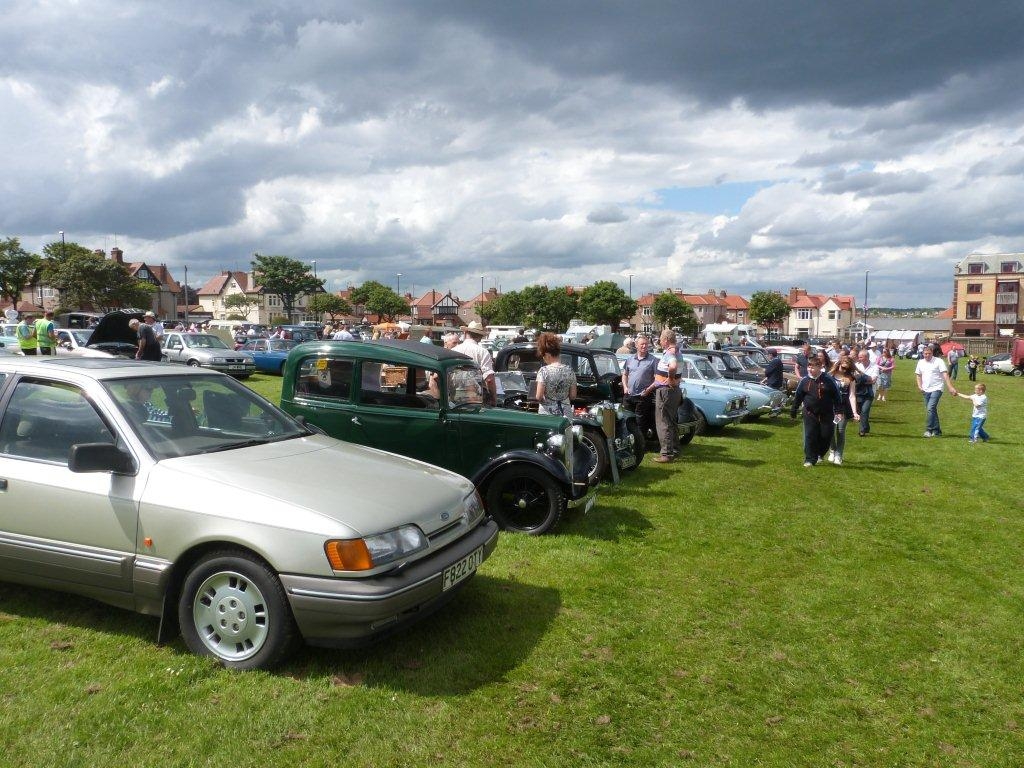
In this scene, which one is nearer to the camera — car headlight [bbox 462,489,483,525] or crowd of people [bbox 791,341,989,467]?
car headlight [bbox 462,489,483,525]

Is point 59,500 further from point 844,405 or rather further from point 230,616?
point 844,405

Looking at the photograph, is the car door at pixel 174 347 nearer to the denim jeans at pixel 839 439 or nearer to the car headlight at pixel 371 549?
the denim jeans at pixel 839 439

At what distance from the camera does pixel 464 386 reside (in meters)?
7.19

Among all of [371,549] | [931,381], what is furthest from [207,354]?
[371,549]

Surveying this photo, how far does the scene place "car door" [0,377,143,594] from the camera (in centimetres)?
396

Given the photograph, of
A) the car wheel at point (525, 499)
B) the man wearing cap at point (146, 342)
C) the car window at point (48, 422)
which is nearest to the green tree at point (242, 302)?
the man wearing cap at point (146, 342)

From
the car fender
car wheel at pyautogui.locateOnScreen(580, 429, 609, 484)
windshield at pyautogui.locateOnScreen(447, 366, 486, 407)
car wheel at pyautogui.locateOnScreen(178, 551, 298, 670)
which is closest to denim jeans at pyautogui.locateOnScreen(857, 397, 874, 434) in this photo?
car wheel at pyautogui.locateOnScreen(580, 429, 609, 484)

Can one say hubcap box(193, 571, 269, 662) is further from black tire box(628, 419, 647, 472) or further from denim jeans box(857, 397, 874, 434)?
denim jeans box(857, 397, 874, 434)

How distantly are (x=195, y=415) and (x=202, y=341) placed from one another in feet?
76.3

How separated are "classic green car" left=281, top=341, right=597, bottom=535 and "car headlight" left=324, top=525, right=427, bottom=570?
276 centimetres

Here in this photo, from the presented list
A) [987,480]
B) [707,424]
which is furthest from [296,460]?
[707,424]

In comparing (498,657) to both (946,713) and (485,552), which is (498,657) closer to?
(485,552)

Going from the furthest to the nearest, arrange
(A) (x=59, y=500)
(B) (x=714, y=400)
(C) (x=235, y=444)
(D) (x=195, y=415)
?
1. (B) (x=714, y=400)
2. (D) (x=195, y=415)
3. (C) (x=235, y=444)
4. (A) (x=59, y=500)

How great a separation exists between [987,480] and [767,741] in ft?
29.5
